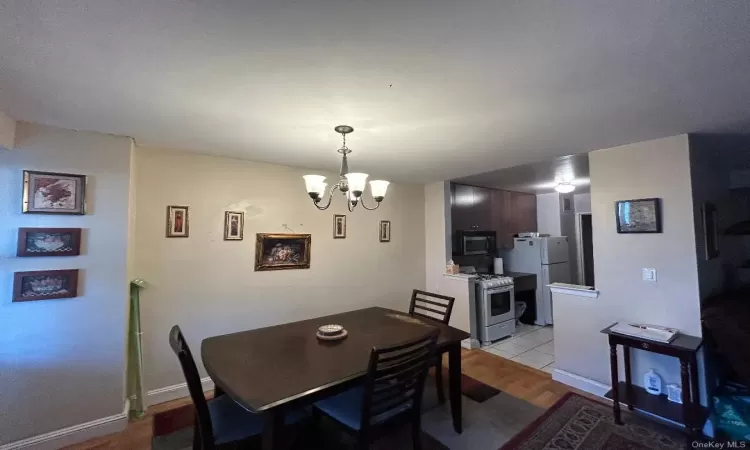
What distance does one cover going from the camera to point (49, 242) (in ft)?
6.84

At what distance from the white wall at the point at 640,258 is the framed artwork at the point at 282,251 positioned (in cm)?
277

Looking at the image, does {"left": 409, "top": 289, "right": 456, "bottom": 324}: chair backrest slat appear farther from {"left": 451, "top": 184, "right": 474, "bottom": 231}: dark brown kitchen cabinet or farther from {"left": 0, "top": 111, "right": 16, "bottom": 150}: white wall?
{"left": 0, "top": 111, "right": 16, "bottom": 150}: white wall

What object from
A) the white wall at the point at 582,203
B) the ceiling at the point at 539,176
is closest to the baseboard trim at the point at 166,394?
the ceiling at the point at 539,176

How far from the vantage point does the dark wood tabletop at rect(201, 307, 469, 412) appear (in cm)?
149

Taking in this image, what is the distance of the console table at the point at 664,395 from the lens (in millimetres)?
2074

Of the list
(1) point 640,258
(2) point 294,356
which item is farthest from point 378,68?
(1) point 640,258

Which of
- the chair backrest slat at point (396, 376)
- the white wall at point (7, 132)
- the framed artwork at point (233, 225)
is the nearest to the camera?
the chair backrest slat at point (396, 376)

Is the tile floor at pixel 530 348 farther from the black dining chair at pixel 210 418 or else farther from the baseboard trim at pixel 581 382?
the black dining chair at pixel 210 418

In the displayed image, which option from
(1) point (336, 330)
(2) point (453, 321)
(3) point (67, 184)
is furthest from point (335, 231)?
(3) point (67, 184)

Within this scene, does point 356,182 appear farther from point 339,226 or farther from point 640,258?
point 640,258

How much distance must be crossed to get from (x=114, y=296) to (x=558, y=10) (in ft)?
10.2

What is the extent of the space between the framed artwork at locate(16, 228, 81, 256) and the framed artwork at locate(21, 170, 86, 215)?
128 millimetres

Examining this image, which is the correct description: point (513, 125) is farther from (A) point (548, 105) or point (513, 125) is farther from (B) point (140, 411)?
(B) point (140, 411)

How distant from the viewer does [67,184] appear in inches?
85.0
